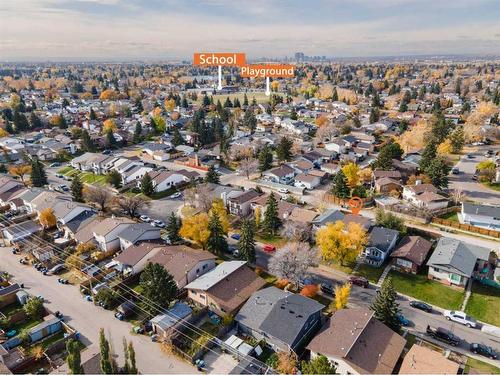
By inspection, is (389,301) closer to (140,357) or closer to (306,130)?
(140,357)

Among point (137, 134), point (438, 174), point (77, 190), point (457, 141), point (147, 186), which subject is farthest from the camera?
point (137, 134)

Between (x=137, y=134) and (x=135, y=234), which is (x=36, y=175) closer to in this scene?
(x=135, y=234)

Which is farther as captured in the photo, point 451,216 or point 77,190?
point 77,190

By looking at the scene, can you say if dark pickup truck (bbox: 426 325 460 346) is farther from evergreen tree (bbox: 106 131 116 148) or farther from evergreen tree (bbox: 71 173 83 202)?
evergreen tree (bbox: 106 131 116 148)

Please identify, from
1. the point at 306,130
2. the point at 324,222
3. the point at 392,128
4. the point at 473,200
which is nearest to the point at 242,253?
the point at 324,222

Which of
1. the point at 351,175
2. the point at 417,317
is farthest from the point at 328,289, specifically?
the point at 351,175

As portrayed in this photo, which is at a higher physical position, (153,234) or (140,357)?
(153,234)

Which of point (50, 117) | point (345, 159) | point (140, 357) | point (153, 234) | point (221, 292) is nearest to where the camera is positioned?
point (140, 357)
